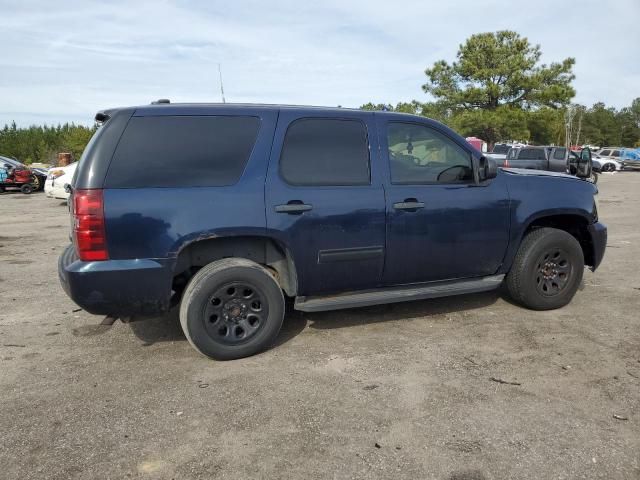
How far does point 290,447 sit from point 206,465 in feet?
1.46

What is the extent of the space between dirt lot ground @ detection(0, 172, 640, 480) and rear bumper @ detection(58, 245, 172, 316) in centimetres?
49

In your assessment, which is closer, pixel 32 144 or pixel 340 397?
pixel 340 397

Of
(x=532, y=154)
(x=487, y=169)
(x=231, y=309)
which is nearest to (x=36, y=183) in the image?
(x=231, y=309)

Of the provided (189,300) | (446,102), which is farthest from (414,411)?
(446,102)

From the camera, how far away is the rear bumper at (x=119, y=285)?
3434 millimetres

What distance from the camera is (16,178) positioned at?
17.8 m

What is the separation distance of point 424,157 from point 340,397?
86.3 inches

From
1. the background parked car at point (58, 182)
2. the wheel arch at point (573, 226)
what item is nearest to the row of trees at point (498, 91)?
the background parked car at point (58, 182)

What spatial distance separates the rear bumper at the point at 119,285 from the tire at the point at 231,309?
0.73 feet

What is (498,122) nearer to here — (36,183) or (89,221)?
(36,183)

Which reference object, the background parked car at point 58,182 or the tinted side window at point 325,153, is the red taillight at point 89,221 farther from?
the background parked car at point 58,182

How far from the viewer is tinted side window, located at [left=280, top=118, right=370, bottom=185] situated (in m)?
3.88

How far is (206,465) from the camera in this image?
258 centimetres

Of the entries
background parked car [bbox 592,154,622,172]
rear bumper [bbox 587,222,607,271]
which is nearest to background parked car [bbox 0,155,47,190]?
rear bumper [bbox 587,222,607,271]
